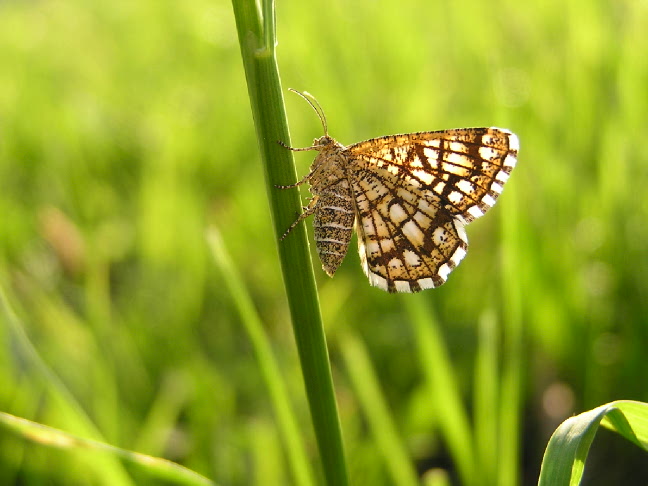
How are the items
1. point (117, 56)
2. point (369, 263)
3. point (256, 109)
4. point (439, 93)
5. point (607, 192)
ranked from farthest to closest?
point (117, 56)
point (439, 93)
point (607, 192)
point (369, 263)
point (256, 109)

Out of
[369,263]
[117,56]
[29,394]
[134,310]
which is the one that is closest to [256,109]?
[369,263]

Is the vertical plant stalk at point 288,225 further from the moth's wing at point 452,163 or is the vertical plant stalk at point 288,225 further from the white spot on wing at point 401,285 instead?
the moth's wing at point 452,163

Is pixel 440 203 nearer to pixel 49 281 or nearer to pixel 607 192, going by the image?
pixel 607 192

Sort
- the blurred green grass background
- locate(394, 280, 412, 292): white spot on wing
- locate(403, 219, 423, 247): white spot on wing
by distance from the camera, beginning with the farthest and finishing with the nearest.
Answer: the blurred green grass background, locate(403, 219, 423, 247): white spot on wing, locate(394, 280, 412, 292): white spot on wing

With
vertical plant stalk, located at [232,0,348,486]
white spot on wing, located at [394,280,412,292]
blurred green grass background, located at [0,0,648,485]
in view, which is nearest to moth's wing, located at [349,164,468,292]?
white spot on wing, located at [394,280,412,292]

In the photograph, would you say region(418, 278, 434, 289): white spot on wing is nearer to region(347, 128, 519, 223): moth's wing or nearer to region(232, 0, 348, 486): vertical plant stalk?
region(347, 128, 519, 223): moth's wing

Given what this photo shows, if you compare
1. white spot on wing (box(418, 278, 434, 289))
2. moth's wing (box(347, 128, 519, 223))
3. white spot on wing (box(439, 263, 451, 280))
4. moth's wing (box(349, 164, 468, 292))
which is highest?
moth's wing (box(347, 128, 519, 223))

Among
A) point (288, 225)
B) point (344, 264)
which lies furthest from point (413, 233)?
point (344, 264)

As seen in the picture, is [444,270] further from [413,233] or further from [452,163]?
[452,163]
